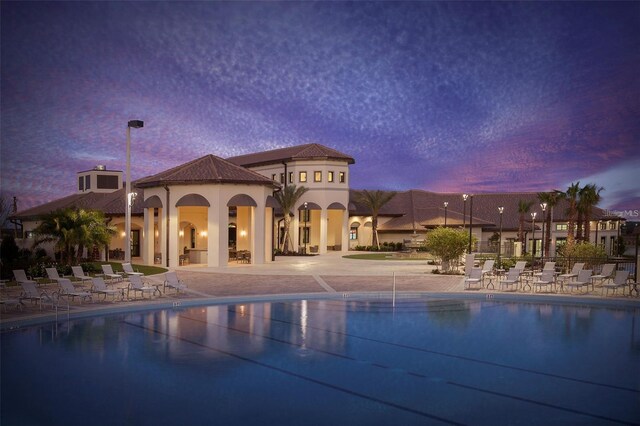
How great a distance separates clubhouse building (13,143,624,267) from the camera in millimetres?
29297

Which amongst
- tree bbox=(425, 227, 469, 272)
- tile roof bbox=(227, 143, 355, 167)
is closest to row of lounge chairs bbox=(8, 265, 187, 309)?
tree bbox=(425, 227, 469, 272)

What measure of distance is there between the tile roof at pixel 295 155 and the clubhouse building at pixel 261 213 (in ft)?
0.31

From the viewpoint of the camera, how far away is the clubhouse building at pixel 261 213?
2930 centimetres

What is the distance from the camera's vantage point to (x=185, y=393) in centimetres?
861

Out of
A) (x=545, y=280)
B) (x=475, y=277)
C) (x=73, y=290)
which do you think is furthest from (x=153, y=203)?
(x=545, y=280)

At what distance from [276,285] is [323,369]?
11214mm

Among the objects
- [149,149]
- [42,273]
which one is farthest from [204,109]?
[42,273]

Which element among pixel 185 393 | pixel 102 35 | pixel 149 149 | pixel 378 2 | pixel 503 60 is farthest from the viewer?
pixel 149 149

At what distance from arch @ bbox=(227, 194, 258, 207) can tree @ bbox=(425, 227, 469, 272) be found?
1074 cm

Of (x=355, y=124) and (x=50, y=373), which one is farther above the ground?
(x=355, y=124)

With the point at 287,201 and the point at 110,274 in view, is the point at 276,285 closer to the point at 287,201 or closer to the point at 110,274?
the point at 110,274

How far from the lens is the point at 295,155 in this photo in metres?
44.7

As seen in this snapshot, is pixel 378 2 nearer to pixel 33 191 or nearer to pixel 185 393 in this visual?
pixel 185 393

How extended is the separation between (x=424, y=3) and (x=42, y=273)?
27.7 metres
